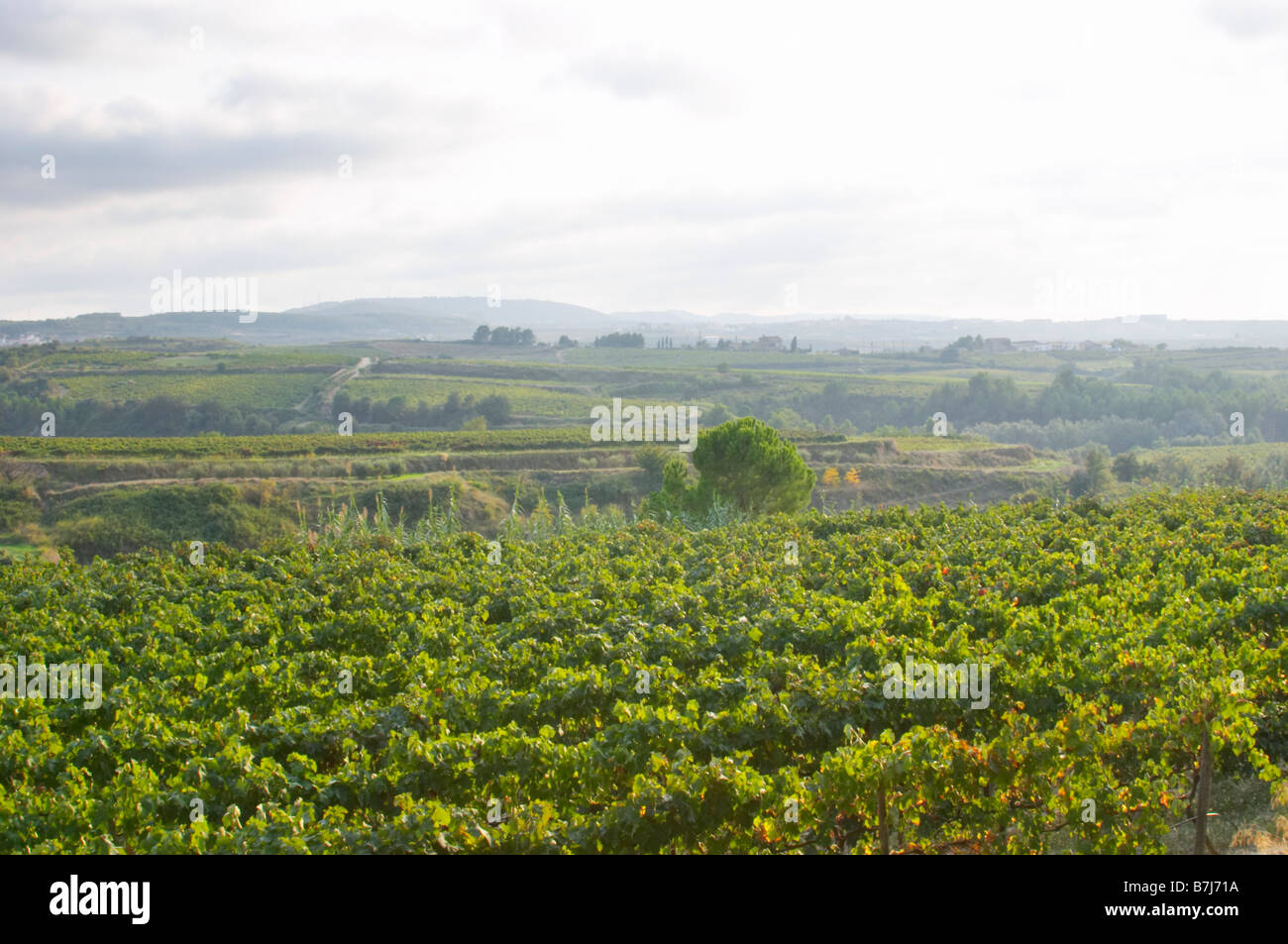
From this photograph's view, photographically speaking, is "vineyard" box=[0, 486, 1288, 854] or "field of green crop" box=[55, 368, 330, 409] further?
"field of green crop" box=[55, 368, 330, 409]

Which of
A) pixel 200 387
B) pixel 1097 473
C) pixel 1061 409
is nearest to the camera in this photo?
pixel 1097 473

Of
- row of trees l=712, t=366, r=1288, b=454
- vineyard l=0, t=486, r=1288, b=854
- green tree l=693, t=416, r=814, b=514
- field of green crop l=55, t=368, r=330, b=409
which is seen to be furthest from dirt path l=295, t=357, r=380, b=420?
vineyard l=0, t=486, r=1288, b=854

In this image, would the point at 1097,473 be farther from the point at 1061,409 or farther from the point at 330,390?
the point at 330,390

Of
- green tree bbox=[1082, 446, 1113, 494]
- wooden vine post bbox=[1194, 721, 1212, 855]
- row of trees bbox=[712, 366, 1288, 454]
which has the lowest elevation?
green tree bbox=[1082, 446, 1113, 494]

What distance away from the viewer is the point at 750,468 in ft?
136

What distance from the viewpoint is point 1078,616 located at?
43.7 ft

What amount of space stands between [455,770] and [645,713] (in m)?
1.88

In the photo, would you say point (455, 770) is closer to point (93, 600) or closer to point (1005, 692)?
point (1005, 692)

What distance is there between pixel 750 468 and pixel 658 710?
31975mm

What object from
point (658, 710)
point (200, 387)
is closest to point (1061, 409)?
point (200, 387)

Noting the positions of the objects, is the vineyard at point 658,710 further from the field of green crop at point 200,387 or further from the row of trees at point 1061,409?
the row of trees at point 1061,409

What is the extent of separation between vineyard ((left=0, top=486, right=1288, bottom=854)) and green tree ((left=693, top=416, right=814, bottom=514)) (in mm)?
22802

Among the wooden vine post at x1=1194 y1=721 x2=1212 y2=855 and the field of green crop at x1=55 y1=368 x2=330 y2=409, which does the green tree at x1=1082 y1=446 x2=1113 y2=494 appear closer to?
the wooden vine post at x1=1194 y1=721 x2=1212 y2=855

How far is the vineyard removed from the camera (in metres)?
8.30
